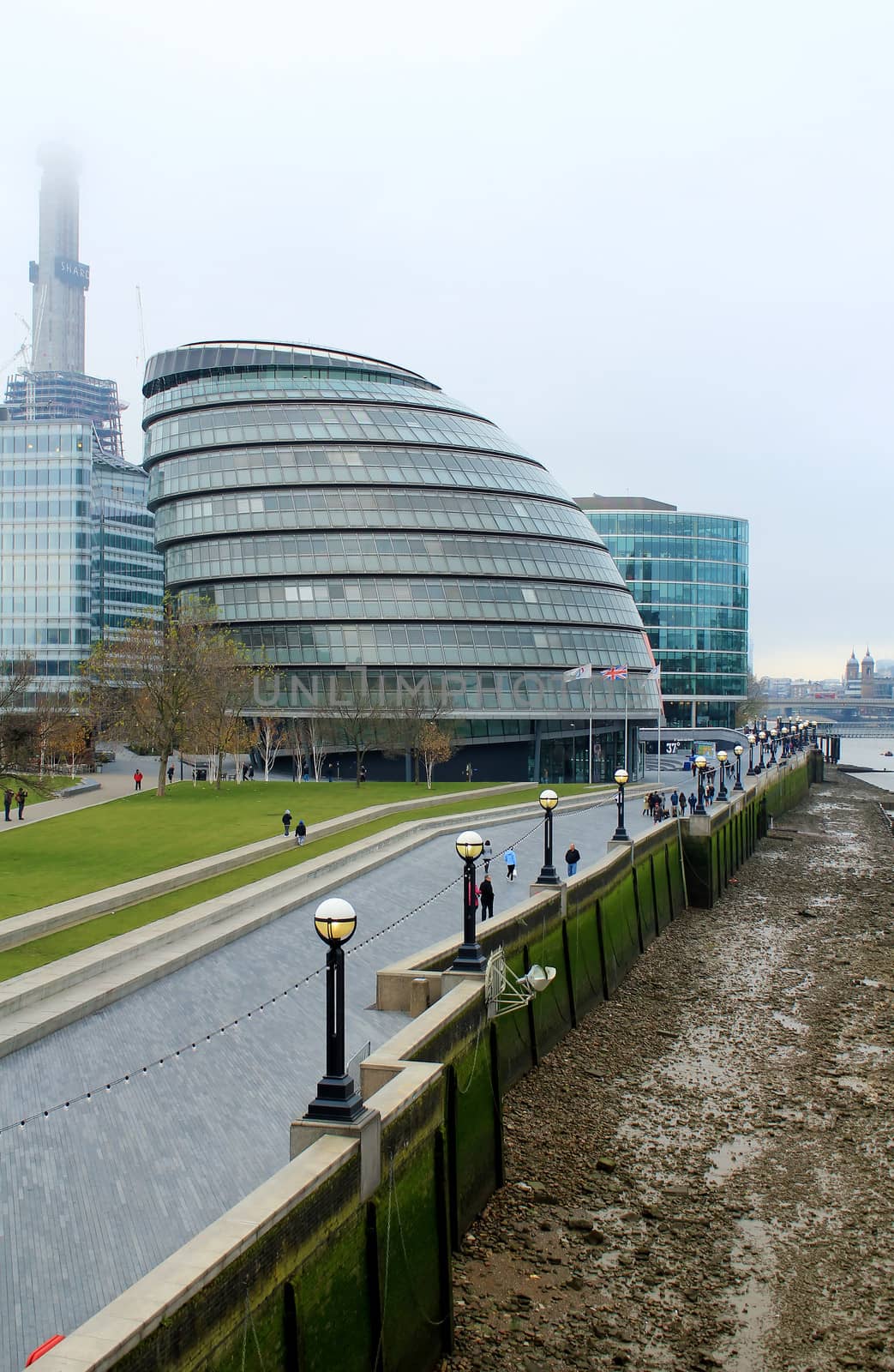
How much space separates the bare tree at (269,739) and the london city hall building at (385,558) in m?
1.12

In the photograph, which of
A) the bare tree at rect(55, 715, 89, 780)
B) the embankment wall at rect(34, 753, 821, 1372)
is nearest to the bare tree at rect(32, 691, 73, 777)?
the bare tree at rect(55, 715, 89, 780)

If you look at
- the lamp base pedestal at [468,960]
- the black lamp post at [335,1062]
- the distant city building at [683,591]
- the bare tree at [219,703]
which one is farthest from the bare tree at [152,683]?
the distant city building at [683,591]

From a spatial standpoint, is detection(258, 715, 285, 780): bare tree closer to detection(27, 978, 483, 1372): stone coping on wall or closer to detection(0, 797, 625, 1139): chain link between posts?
detection(0, 797, 625, 1139): chain link between posts

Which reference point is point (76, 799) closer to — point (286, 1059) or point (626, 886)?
point (626, 886)

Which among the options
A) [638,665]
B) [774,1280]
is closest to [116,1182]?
[774,1280]

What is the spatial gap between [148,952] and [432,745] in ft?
137

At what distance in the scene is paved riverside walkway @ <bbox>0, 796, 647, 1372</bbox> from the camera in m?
13.4

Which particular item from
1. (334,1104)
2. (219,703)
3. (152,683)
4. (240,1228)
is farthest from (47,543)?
(240,1228)

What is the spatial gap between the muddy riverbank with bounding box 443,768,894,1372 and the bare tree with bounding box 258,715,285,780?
39.9 meters

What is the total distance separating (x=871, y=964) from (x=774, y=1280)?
2201cm

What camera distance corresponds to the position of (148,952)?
2589 cm

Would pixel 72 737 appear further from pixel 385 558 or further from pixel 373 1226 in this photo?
pixel 373 1226

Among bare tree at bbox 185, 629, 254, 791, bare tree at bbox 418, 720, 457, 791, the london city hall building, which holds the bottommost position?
bare tree at bbox 418, 720, 457, 791

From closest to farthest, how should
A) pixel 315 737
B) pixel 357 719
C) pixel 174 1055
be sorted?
pixel 174 1055 → pixel 357 719 → pixel 315 737
